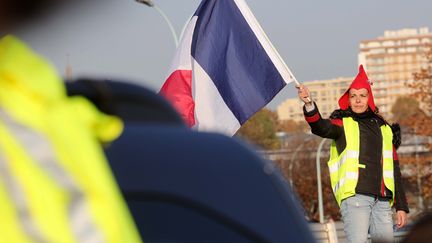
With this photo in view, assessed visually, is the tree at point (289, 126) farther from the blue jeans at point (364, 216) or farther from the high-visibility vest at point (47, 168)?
the high-visibility vest at point (47, 168)

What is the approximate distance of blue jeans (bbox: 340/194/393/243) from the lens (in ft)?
27.0

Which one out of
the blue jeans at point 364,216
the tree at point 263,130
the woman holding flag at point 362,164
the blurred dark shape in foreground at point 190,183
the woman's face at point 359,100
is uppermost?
the blurred dark shape in foreground at point 190,183

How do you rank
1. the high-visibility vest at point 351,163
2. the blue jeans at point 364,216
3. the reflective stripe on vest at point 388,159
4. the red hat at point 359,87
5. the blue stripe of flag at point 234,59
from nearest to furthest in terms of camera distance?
1. the blue jeans at point 364,216
2. the high-visibility vest at point 351,163
3. the reflective stripe on vest at point 388,159
4. the red hat at point 359,87
5. the blue stripe of flag at point 234,59

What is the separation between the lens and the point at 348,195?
8336 millimetres

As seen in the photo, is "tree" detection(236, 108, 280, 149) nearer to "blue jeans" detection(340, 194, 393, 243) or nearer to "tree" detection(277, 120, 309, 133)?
"tree" detection(277, 120, 309, 133)

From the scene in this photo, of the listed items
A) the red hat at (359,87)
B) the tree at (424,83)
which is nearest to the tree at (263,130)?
the tree at (424,83)

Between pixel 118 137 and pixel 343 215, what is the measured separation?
745 cm

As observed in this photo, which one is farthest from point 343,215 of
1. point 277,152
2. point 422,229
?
point 277,152

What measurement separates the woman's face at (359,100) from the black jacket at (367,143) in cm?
5

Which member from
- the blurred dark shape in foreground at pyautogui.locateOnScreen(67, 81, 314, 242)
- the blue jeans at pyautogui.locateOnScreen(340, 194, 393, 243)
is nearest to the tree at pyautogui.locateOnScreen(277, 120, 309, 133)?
the blue jeans at pyautogui.locateOnScreen(340, 194, 393, 243)

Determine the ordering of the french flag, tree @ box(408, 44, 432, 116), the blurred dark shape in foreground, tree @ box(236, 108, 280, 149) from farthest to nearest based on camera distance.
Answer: tree @ box(236, 108, 280, 149) → tree @ box(408, 44, 432, 116) → the french flag → the blurred dark shape in foreground

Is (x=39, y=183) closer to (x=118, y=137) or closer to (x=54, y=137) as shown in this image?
(x=54, y=137)

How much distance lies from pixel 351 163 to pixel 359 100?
0.55 meters

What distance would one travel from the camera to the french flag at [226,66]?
970 centimetres
